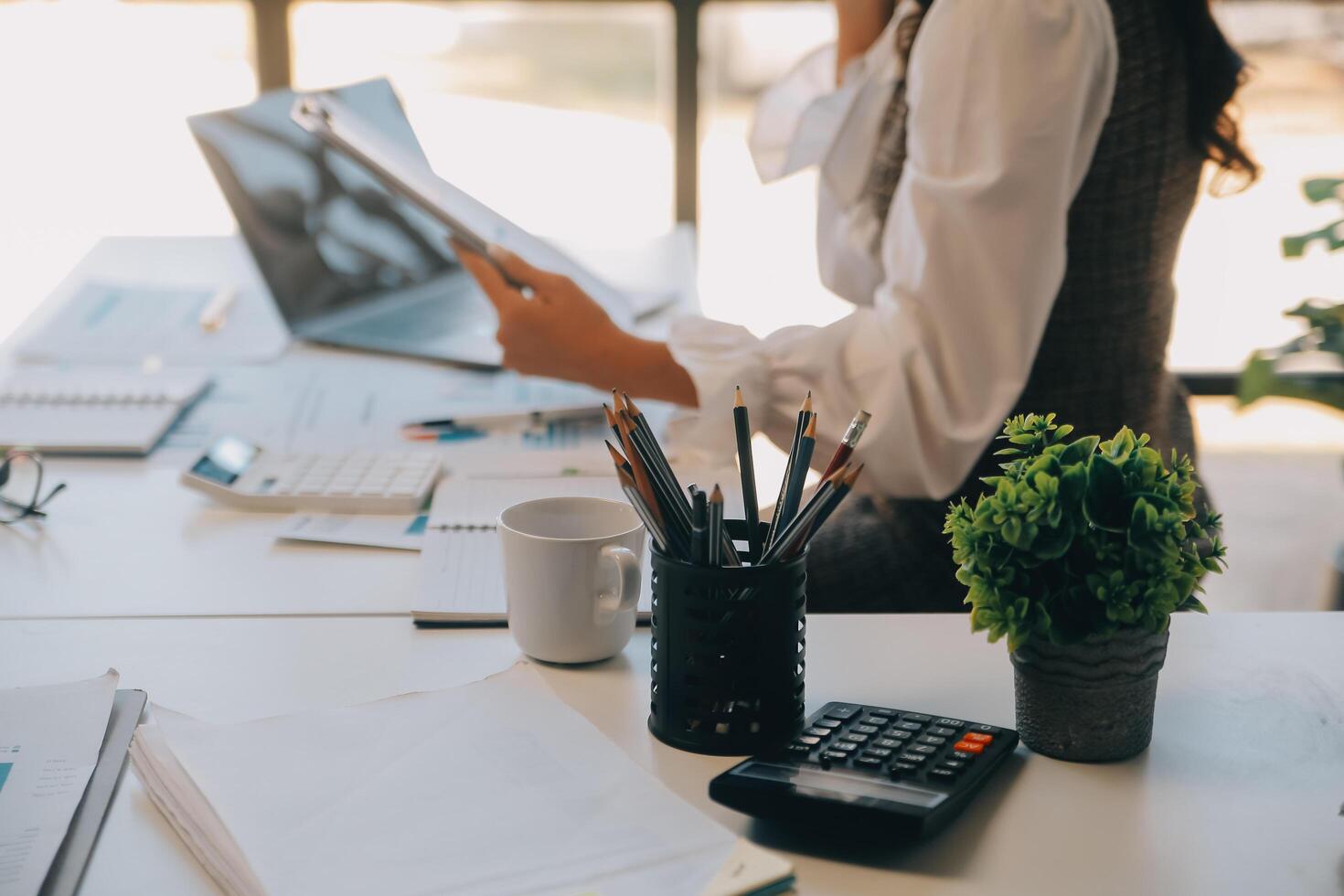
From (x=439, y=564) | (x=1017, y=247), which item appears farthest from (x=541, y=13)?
(x=439, y=564)

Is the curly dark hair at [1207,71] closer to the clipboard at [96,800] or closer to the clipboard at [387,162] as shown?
the clipboard at [387,162]

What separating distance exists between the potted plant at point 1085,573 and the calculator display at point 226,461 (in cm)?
66

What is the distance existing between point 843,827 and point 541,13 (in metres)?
2.41

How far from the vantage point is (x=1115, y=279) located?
1.19 m

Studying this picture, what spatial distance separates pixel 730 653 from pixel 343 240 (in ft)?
3.51

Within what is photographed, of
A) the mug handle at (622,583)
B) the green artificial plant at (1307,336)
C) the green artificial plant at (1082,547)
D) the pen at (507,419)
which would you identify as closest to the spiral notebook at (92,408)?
the pen at (507,419)

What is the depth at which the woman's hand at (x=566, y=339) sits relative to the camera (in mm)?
1213

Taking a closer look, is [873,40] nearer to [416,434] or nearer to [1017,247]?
[1017,247]

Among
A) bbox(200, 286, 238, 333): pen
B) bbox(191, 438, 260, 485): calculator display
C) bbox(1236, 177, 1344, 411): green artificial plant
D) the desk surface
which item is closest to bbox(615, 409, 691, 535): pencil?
the desk surface

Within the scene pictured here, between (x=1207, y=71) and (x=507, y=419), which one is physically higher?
(x=1207, y=71)

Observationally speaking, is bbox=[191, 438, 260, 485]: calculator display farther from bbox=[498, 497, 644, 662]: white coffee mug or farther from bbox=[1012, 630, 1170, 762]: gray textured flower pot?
bbox=[1012, 630, 1170, 762]: gray textured flower pot

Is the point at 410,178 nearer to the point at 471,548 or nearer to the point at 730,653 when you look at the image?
the point at 471,548

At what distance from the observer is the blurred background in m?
2.66

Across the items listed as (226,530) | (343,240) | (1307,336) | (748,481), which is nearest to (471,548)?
(226,530)
